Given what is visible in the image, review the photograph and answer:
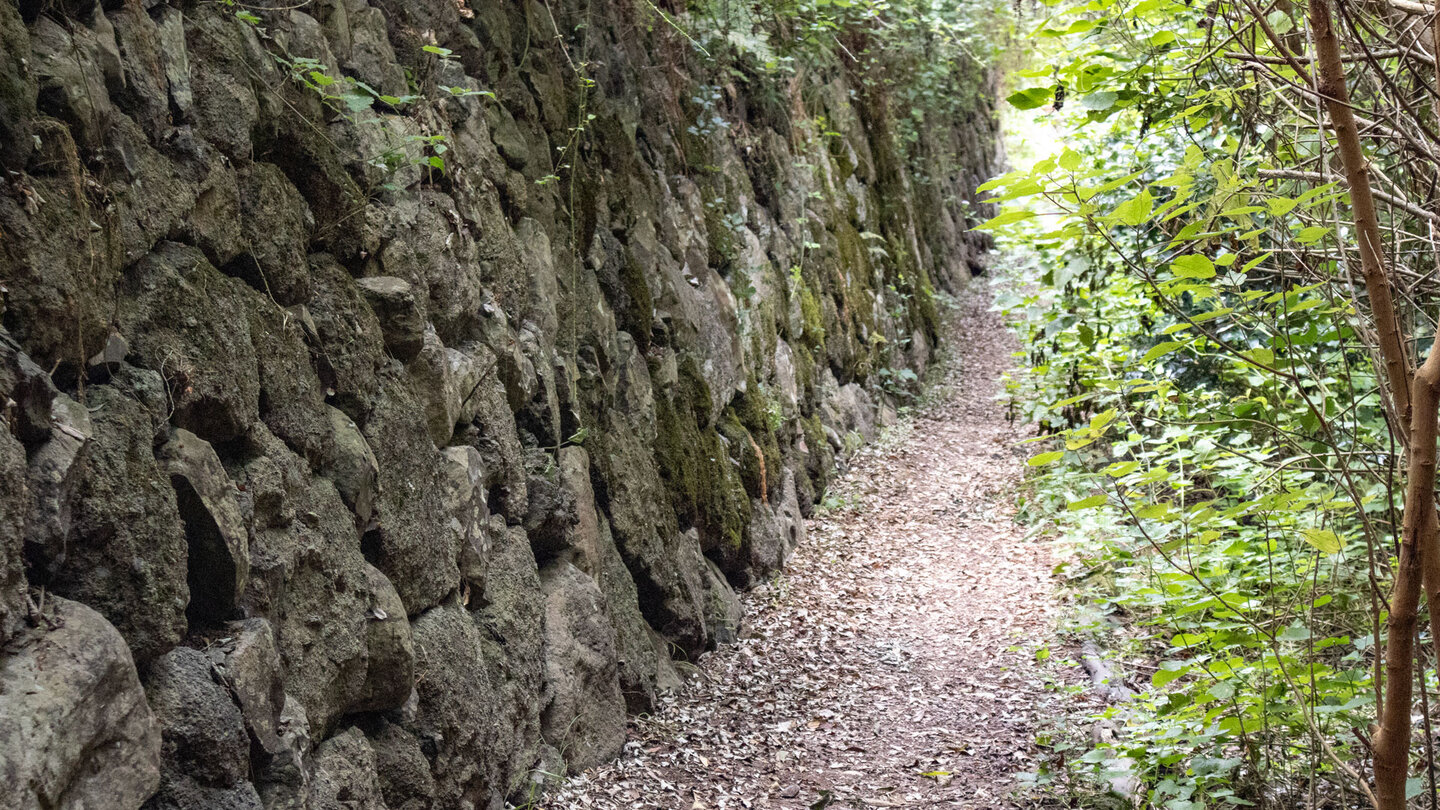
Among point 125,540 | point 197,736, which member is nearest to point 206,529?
point 125,540

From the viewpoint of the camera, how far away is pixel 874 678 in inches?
224

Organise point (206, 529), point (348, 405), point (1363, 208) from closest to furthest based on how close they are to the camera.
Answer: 1. point (1363, 208)
2. point (206, 529)
3. point (348, 405)

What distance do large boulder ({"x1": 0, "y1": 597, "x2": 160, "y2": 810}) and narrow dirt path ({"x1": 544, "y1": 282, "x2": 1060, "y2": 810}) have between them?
212 cm

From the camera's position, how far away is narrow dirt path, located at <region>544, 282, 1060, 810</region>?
4441 millimetres

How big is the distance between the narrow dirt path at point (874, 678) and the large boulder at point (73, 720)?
83.5 inches

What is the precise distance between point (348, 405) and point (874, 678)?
3557mm

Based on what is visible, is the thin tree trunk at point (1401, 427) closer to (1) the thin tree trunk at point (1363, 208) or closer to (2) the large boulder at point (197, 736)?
(1) the thin tree trunk at point (1363, 208)

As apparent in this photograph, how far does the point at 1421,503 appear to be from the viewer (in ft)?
4.88

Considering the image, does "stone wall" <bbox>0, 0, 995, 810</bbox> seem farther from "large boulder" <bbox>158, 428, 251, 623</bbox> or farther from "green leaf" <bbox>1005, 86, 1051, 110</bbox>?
"green leaf" <bbox>1005, 86, 1051, 110</bbox>

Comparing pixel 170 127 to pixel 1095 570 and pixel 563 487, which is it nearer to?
pixel 563 487

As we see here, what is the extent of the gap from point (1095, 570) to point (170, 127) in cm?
578

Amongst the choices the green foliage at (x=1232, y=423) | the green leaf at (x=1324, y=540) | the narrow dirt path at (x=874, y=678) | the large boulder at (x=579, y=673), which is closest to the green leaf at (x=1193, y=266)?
the green foliage at (x=1232, y=423)

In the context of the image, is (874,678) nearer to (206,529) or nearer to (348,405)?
(348,405)

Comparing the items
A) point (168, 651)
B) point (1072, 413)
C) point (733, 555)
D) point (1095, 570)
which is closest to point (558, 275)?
point (733, 555)
